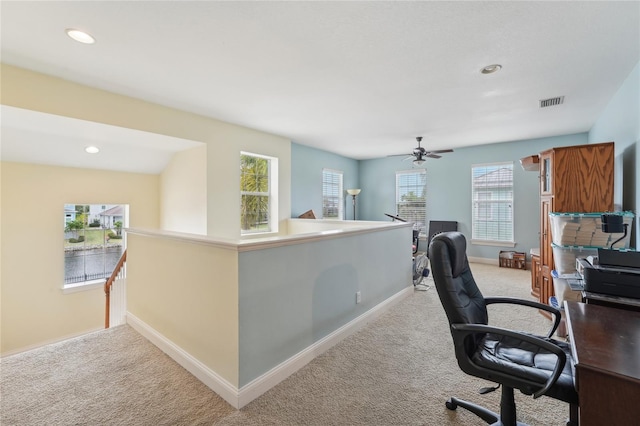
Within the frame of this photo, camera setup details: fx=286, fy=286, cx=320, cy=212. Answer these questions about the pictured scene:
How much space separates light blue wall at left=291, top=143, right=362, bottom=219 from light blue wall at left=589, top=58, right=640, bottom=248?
481cm

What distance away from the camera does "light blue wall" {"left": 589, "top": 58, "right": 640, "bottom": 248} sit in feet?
8.73

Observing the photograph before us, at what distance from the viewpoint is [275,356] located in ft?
6.77

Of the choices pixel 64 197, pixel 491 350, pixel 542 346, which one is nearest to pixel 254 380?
pixel 491 350

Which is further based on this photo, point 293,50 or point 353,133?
point 353,133

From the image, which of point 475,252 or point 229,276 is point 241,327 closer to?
point 229,276

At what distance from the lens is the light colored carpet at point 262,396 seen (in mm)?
1726

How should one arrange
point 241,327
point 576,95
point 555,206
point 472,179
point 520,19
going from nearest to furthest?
1. point 241,327
2. point 520,19
3. point 555,206
4. point 576,95
5. point 472,179

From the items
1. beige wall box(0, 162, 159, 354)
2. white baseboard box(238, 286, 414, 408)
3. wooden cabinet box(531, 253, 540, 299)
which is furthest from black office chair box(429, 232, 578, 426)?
beige wall box(0, 162, 159, 354)

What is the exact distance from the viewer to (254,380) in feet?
6.27

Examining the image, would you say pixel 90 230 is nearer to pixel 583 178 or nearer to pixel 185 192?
pixel 185 192

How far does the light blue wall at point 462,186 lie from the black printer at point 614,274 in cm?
464

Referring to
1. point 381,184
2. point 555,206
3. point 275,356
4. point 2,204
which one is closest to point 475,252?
point 381,184

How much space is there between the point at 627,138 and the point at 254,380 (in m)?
4.18

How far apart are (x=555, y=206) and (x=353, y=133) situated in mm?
3200
